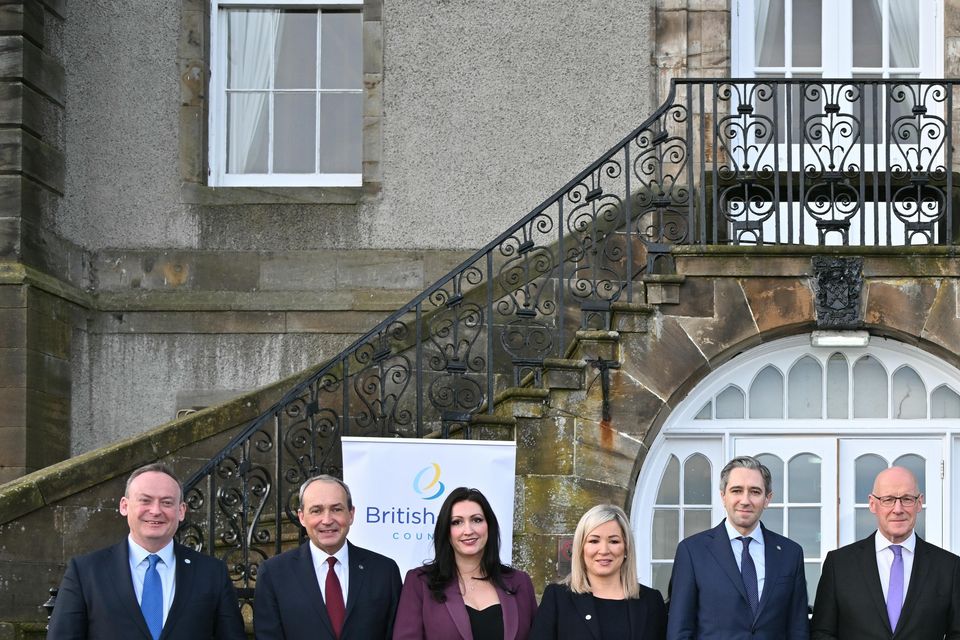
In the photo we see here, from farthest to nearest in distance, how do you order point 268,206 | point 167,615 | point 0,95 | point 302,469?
point 268,206
point 0,95
point 302,469
point 167,615

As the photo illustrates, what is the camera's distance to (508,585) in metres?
5.97

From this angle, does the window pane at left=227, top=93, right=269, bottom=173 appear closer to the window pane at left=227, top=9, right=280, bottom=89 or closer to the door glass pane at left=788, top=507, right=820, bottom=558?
the window pane at left=227, top=9, right=280, bottom=89

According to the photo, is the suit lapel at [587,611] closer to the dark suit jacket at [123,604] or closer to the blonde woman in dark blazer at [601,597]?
the blonde woman in dark blazer at [601,597]

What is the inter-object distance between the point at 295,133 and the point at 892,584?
7.11 m

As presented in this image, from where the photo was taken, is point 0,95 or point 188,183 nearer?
point 0,95

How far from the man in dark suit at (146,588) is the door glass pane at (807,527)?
474cm

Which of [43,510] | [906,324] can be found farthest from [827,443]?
[43,510]

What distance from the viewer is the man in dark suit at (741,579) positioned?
6.16 metres

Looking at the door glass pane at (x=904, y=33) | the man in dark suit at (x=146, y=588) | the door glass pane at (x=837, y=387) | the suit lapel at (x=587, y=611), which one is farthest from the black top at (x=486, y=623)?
the door glass pane at (x=904, y=33)

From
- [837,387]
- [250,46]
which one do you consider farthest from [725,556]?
[250,46]

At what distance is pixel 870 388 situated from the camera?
9.60 metres

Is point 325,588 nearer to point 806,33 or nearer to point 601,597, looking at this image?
point 601,597

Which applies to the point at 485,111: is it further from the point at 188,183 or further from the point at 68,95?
the point at 68,95

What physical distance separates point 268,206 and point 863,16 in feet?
15.7
